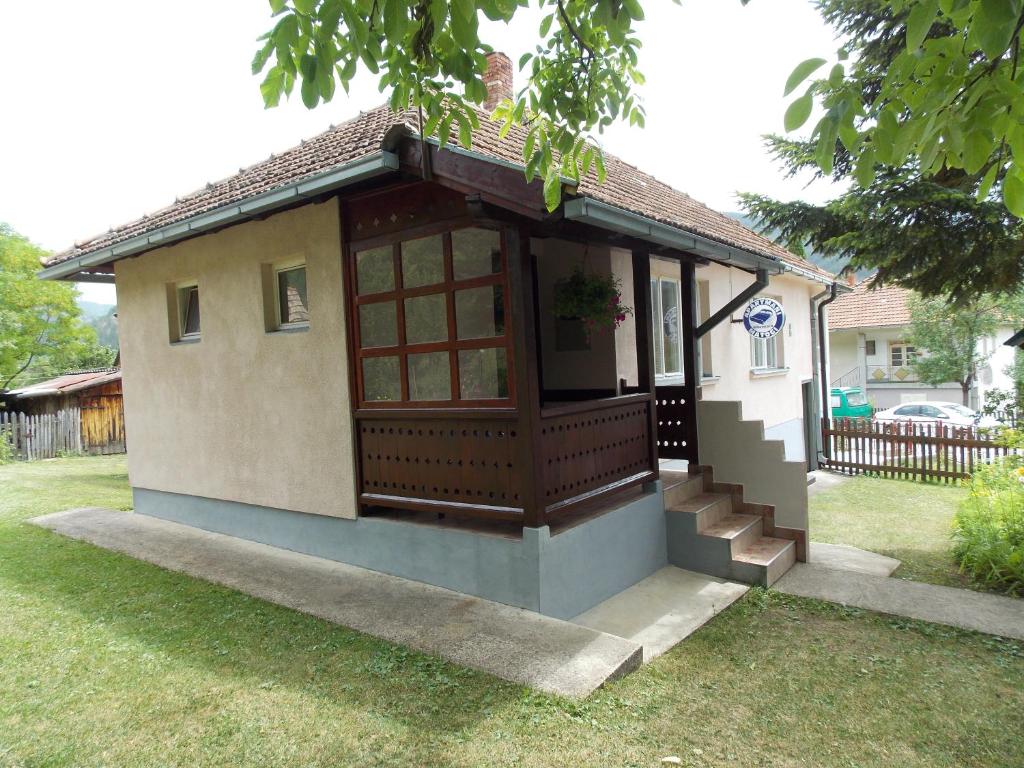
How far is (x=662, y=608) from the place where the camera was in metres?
6.04

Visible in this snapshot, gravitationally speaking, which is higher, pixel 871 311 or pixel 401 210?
pixel 871 311

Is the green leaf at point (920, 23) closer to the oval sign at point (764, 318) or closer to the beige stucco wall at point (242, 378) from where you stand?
the beige stucco wall at point (242, 378)

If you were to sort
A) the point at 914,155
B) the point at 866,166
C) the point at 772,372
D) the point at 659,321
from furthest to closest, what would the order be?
the point at 772,372
the point at 659,321
the point at 914,155
the point at 866,166

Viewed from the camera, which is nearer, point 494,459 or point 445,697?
point 445,697

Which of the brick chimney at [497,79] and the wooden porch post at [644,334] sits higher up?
the brick chimney at [497,79]

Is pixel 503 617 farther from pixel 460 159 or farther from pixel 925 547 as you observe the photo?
pixel 925 547

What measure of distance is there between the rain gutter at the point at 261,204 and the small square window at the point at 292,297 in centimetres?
71

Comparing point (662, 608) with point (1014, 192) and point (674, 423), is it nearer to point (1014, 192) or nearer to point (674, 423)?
point (674, 423)

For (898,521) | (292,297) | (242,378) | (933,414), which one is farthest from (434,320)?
(933,414)

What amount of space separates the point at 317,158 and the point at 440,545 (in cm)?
401

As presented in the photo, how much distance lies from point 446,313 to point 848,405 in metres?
23.2

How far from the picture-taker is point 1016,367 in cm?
2933

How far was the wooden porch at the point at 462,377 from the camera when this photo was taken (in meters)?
5.43

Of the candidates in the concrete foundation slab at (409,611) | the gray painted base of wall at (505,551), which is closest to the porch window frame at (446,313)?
the gray painted base of wall at (505,551)
